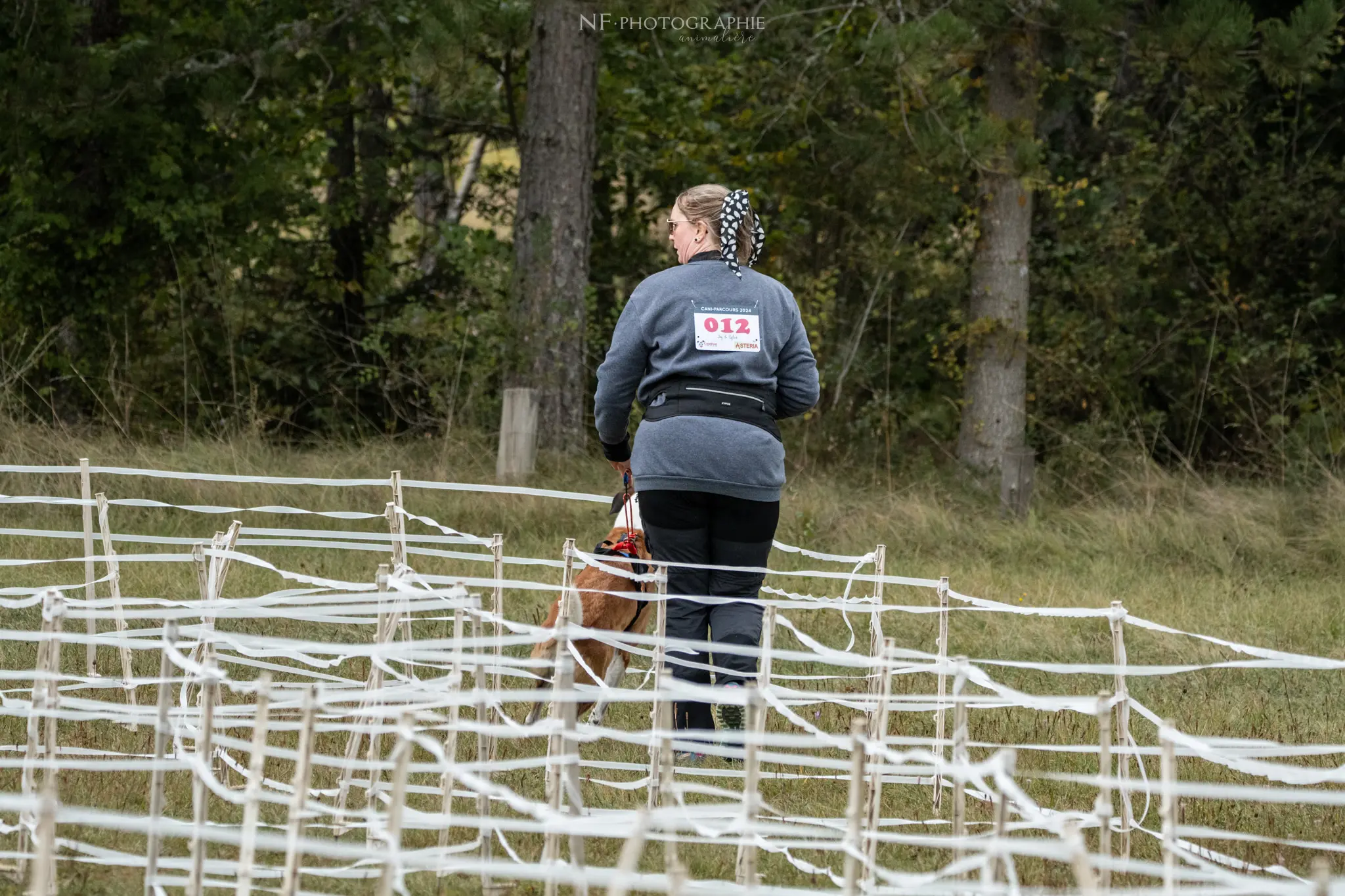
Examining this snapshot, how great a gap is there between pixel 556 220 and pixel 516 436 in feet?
5.73

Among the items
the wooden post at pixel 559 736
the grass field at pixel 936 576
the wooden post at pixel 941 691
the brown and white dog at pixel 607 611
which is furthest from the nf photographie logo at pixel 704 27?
the wooden post at pixel 559 736

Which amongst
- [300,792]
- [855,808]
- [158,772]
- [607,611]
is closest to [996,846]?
[855,808]

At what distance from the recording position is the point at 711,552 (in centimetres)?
450

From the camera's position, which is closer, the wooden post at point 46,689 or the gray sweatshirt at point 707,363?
the wooden post at point 46,689

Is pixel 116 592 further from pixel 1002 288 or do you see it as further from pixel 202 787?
pixel 1002 288

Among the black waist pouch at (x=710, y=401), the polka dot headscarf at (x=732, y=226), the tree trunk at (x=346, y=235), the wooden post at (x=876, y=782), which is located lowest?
the wooden post at (x=876, y=782)

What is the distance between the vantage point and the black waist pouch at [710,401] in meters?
4.36

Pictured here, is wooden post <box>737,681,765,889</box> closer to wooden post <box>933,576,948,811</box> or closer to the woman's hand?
wooden post <box>933,576,948,811</box>

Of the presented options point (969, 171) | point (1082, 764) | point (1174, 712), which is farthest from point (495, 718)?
point (969, 171)

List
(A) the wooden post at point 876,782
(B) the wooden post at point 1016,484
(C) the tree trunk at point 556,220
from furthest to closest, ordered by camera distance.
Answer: (C) the tree trunk at point 556,220
(B) the wooden post at point 1016,484
(A) the wooden post at point 876,782

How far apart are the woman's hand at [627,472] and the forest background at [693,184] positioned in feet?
17.2

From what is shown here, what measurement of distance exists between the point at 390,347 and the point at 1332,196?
754 cm

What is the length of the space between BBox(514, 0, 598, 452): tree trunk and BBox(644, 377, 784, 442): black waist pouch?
5.89m

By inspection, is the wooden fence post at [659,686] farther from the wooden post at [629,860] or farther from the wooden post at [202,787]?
the wooden post at [629,860]
